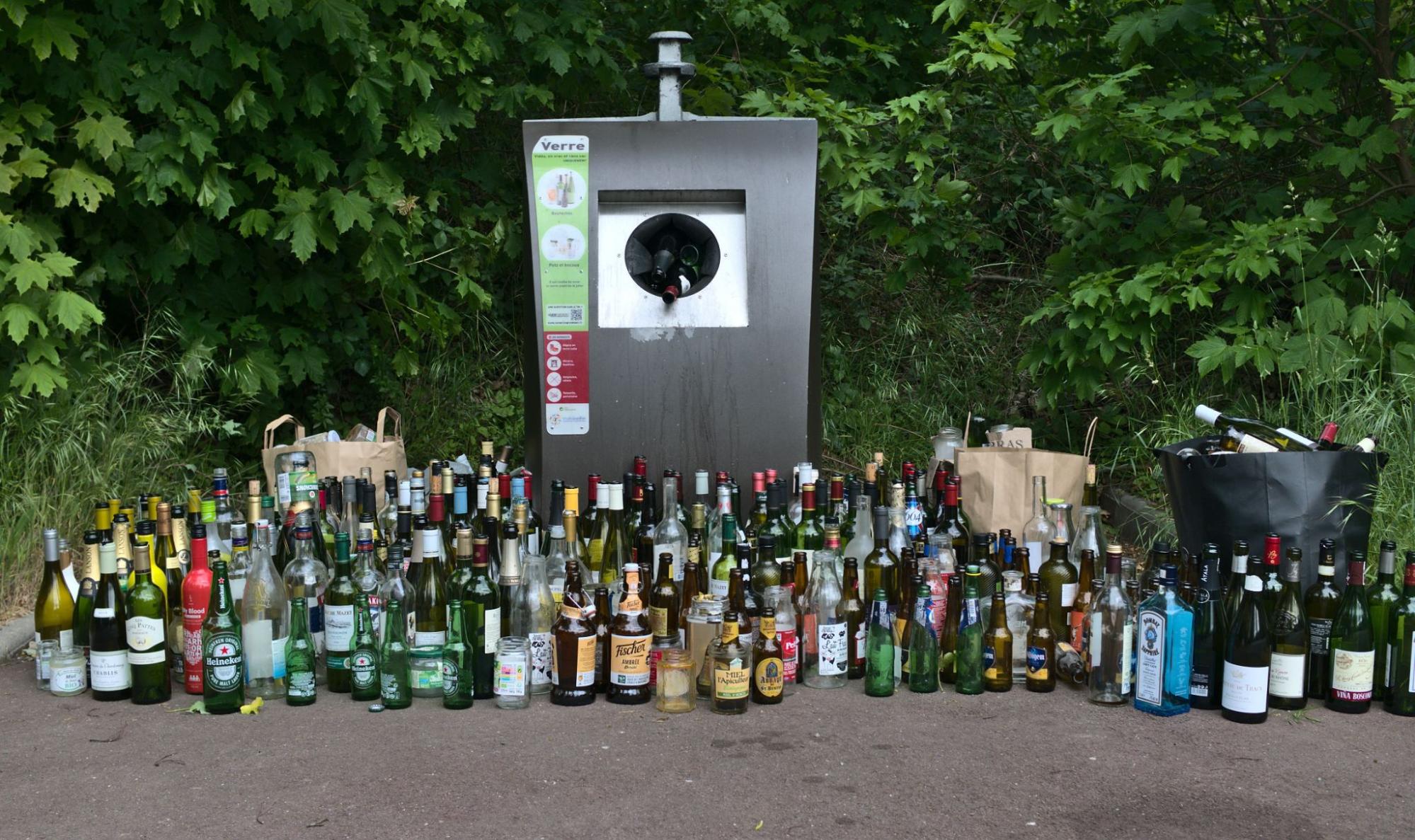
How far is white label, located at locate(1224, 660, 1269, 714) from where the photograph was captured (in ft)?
13.2

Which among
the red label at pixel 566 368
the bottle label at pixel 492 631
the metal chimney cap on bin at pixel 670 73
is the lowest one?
the bottle label at pixel 492 631

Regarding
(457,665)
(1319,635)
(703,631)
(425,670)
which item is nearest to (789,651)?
(703,631)

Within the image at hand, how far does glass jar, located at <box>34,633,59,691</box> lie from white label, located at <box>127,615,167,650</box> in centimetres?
37

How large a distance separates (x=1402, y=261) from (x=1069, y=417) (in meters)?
2.02

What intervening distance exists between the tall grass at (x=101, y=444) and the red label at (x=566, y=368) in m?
1.96

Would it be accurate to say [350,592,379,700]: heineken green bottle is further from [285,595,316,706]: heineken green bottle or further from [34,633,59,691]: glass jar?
[34,633,59,691]: glass jar

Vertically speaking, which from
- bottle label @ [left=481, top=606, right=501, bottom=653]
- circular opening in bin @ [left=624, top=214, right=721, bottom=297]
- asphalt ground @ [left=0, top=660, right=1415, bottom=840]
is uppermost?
circular opening in bin @ [left=624, top=214, right=721, bottom=297]

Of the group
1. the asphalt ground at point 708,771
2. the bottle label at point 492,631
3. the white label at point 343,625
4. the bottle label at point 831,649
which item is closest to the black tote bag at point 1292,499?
the asphalt ground at point 708,771

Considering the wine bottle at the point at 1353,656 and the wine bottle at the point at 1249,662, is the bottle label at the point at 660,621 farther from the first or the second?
the wine bottle at the point at 1353,656

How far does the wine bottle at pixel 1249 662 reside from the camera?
4023 millimetres

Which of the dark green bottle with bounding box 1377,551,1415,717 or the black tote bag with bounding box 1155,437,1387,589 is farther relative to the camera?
the black tote bag with bounding box 1155,437,1387,589

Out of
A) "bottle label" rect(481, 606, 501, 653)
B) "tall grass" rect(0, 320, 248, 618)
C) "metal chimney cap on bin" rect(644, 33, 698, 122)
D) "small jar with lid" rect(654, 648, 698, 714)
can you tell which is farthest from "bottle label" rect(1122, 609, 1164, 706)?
"tall grass" rect(0, 320, 248, 618)

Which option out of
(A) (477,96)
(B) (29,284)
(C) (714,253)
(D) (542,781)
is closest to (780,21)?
(A) (477,96)

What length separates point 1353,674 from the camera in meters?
4.07
